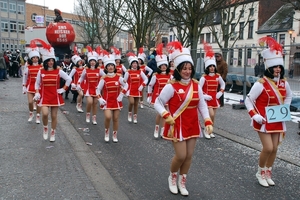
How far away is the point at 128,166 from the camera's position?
6.21 m

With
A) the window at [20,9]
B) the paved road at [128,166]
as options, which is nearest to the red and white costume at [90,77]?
the paved road at [128,166]

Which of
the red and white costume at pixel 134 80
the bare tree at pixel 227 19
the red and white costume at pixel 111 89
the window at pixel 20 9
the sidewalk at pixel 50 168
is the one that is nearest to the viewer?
the sidewalk at pixel 50 168

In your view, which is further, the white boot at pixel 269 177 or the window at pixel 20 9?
the window at pixel 20 9

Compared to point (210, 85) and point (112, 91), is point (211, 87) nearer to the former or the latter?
point (210, 85)

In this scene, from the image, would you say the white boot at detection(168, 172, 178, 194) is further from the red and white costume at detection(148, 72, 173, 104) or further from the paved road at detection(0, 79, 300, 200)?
the red and white costume at detection(148, 72, 173, 104)

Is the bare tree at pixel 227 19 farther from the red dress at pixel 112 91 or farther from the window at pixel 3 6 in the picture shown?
the window at pixel 3 6

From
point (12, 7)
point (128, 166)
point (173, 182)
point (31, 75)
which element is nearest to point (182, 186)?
point (173, 182)

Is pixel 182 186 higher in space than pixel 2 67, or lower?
lower

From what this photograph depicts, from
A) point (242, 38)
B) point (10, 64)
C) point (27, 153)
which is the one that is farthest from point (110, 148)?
point (242, 38)

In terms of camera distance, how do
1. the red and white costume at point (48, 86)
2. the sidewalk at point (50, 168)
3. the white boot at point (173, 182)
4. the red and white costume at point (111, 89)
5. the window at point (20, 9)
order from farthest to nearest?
the window at point (20, 9)
the red and white costume at point (111, 89)
the red and white costume at point (48, 86)
the white boot at point (173, 182)
the sidewalk at point (50, 168)

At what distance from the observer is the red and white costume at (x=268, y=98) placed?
5.26m

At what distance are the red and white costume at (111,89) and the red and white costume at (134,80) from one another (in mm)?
2179

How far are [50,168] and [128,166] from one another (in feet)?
4.49

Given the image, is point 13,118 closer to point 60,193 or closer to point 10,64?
point 60,193
